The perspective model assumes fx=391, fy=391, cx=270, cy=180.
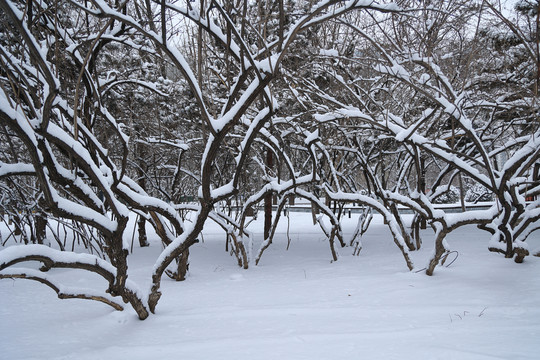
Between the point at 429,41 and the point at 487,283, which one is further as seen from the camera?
the point at 429,41

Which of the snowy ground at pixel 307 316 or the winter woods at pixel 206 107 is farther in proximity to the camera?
the winter woods at pixel 206 107

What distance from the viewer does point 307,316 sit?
3.93 meters

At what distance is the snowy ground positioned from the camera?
119 inches

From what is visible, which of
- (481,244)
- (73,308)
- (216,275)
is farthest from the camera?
(481,244)

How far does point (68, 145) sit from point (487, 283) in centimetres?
478

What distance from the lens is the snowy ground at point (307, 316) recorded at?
304 cm

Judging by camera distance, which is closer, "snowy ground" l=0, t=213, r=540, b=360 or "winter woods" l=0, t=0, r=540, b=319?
"snowy ground" l=0, t=213, r=540, b=360

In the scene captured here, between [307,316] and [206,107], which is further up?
[206,107]

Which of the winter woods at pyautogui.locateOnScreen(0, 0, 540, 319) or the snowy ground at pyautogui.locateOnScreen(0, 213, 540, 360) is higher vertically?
the winter woods at pyautogui.locateOnScreen(0, 0, 540, 319)

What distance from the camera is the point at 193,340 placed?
133 inches

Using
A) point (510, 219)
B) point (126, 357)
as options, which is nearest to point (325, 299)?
point (126, 357)

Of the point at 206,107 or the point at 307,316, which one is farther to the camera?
the point at 206,107

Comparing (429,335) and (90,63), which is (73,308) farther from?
(429,335)

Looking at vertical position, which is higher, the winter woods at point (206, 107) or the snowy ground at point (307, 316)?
the winter woods at point (206, 107)
